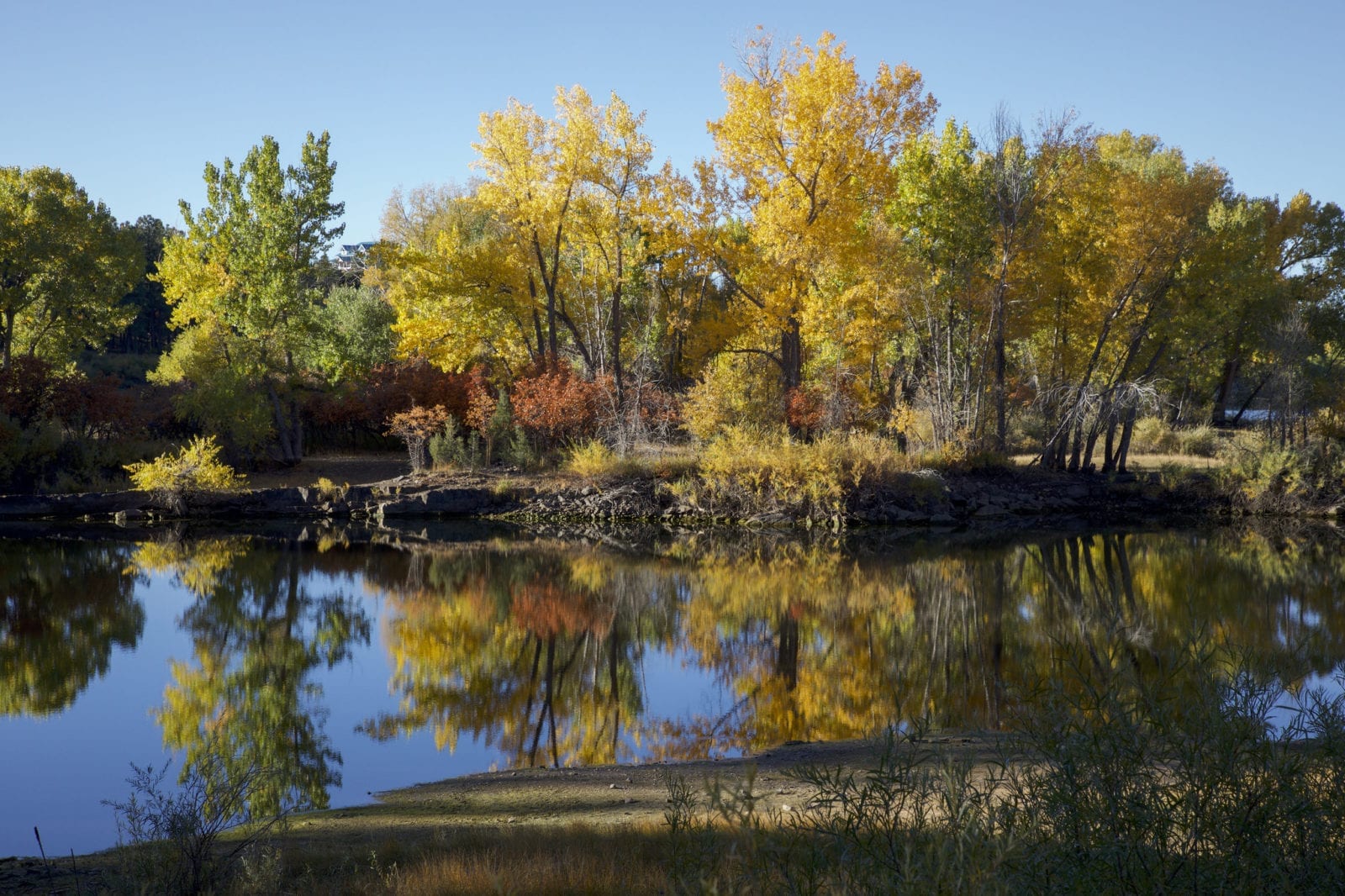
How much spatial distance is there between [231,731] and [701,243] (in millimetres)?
19218

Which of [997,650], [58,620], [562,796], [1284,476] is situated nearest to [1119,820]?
[562,796]

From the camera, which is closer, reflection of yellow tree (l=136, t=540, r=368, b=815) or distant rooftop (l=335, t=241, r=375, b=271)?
reflection of yellow tree (l=136, t=540, r=368, b=815)

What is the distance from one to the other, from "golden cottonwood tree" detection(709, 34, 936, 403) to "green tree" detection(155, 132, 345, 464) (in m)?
11.7

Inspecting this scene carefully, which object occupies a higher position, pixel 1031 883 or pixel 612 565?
pixel 1031 883

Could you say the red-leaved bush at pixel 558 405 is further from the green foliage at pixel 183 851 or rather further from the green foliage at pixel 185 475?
the green foliage at pixel 183 851

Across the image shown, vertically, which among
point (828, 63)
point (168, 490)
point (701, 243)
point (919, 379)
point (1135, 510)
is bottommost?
point (1135, 510)

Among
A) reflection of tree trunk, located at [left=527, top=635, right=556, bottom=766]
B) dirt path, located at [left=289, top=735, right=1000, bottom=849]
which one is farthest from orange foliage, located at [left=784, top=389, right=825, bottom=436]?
dirt path, located at [left=289, top=735, right=1000, bottom=849]

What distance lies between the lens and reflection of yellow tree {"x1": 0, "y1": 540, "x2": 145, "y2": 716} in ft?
34.7

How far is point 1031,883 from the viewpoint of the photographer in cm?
296

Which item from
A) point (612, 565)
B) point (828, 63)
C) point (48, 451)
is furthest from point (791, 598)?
point (48, 451)

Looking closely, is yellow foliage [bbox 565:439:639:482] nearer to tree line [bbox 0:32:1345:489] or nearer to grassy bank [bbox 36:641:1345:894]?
tree line [bbox 0:32:1345:489]

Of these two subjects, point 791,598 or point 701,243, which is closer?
point 791,598

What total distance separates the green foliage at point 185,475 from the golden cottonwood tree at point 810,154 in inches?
546

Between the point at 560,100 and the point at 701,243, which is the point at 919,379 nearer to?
the point at 701,243
